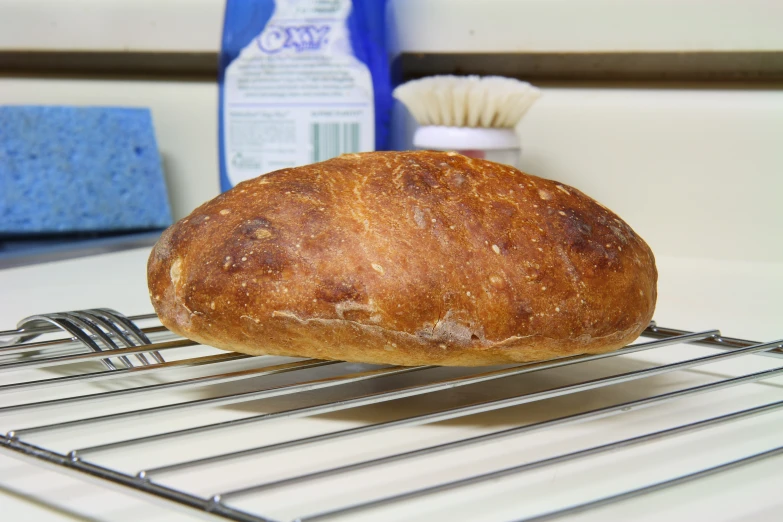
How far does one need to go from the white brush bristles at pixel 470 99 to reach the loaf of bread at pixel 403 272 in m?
0.40

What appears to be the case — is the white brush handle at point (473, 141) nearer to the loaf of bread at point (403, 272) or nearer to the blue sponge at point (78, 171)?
the loaf of bread at point (403, 272)

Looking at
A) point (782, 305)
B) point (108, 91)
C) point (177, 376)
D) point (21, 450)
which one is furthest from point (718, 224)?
point (108, 91)

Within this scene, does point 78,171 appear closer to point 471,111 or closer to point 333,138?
point 333,138

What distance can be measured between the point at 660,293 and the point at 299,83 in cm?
61

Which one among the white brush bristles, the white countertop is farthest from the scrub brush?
the white countertop

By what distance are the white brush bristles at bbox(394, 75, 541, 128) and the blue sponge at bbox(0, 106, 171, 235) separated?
1.73ft

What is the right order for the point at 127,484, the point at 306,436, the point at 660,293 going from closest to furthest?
the point at 127,484 → the point at 306,436 → the point at 660,293

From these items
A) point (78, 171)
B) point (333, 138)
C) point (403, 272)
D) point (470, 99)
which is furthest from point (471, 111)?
point (78, 171)

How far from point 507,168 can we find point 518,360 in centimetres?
16

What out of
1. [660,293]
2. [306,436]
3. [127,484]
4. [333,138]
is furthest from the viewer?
[333,138]

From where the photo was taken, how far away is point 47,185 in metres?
1.20

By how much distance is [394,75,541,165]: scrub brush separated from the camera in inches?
36.8

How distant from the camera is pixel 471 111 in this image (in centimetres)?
96

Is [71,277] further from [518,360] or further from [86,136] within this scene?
[518,360]
